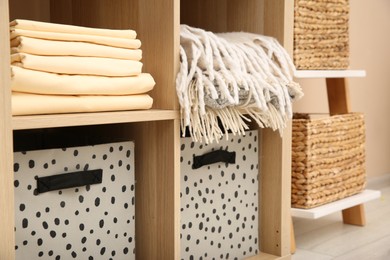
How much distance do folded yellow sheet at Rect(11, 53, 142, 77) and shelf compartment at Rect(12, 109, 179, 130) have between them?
0.25 ft

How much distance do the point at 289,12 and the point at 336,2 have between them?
412 mm

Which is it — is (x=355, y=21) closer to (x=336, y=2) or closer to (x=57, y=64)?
(x=336, y=2)

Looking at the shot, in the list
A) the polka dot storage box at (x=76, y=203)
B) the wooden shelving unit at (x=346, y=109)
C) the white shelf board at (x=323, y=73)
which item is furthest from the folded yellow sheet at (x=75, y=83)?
the wooden shelving unit at (x=346, y=109)

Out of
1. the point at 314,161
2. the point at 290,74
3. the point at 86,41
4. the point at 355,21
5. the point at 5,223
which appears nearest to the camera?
the point at 5,223

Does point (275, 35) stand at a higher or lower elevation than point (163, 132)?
higher


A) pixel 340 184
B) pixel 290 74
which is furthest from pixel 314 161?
pixel 290 74

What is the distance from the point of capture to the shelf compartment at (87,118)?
3.09ft

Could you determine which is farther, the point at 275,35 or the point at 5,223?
the point at 275,35

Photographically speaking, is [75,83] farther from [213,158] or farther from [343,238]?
[343,238]

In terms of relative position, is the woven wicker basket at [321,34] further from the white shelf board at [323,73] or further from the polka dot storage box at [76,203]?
the polka dot storage box at [76,203]

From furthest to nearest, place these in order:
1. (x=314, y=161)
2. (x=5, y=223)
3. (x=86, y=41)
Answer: (x=314, y=161) < (x=86, y=41) < (x=5, y=223)

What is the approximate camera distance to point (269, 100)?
4.20 ft

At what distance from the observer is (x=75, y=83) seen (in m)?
1.03

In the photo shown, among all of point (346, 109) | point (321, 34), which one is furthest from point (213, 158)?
point (346, 109)
